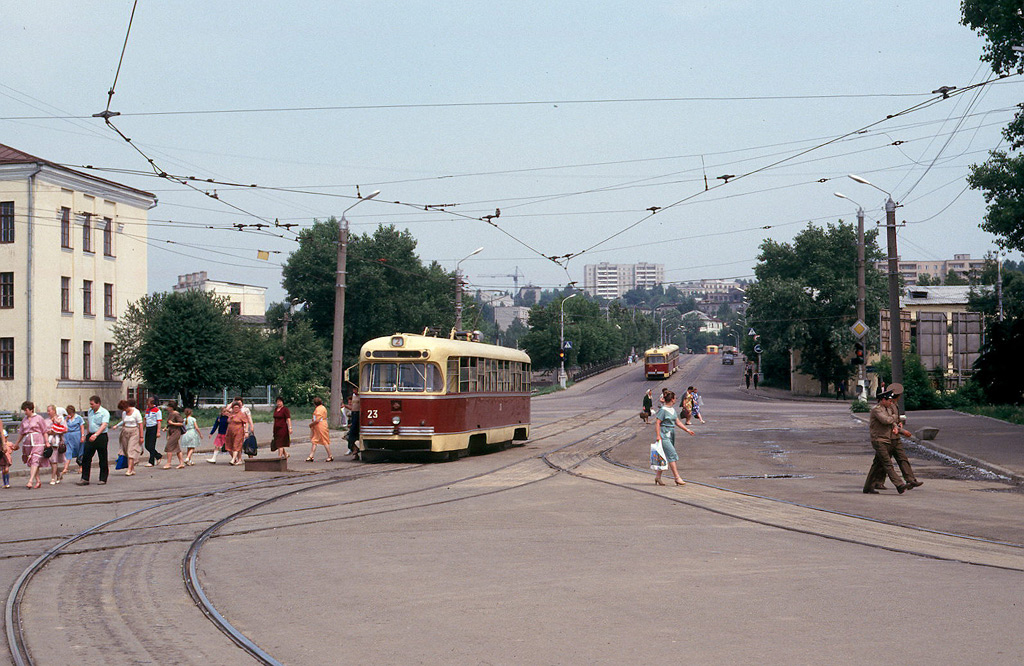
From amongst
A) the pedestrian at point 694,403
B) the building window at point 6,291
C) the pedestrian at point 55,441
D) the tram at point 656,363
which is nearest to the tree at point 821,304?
the tram at point 656,363

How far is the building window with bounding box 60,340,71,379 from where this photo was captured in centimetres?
4838

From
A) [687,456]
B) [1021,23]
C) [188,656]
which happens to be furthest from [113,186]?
[188,656]

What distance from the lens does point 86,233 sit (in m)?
50.3

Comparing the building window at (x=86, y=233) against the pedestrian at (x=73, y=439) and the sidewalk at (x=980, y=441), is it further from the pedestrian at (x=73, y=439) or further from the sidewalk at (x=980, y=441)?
the sidewalk at (x=980, y=441)

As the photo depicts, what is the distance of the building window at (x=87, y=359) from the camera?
50.0m

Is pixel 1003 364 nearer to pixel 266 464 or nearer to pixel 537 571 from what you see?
pixel 266 464

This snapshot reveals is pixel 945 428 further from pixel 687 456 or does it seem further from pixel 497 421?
pixel 497 421

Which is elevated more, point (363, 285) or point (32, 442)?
point (363, 285)

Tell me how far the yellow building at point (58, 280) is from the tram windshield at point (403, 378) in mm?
25237

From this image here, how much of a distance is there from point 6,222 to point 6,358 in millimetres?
6095

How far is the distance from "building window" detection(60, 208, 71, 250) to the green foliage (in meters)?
40.1

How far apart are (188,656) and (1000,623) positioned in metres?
5.50

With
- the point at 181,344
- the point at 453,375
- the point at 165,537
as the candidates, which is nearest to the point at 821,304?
the point at 181,344

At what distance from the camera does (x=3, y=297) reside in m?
47.1
